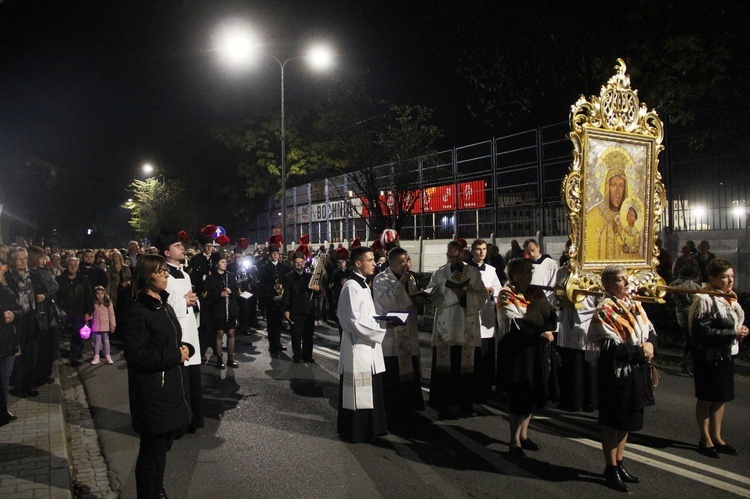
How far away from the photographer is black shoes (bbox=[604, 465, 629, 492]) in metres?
4.83

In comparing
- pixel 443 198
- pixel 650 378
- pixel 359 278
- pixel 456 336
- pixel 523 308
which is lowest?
pixel 650 378

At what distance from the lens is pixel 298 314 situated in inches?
425

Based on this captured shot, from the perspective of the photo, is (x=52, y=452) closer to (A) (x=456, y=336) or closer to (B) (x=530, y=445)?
(A) (x=456, y=336)

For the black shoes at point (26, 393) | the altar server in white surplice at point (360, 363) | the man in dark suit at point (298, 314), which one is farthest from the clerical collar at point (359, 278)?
the black shoes at point (26, 393)

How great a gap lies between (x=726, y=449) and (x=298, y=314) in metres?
6.93

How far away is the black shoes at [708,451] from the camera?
5.52 meters

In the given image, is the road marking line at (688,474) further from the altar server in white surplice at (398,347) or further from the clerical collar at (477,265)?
the clerical collar at (477,265)

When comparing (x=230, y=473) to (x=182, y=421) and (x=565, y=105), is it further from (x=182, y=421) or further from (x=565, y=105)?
(x=565, y=105)

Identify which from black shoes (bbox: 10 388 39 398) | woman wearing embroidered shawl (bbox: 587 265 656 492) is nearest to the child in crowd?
black shoes (bbox: 10 388 39 398)

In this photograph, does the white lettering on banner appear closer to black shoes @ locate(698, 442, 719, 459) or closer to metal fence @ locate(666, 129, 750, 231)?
metal fence @ locate(666, 129, 750, 231)

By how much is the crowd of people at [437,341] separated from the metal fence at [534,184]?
247cm

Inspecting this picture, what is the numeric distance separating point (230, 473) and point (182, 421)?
1.27 meters

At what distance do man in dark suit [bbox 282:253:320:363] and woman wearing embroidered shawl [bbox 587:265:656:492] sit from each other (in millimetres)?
6579

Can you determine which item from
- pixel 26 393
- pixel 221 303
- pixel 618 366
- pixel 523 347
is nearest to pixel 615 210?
pixel 523 347
